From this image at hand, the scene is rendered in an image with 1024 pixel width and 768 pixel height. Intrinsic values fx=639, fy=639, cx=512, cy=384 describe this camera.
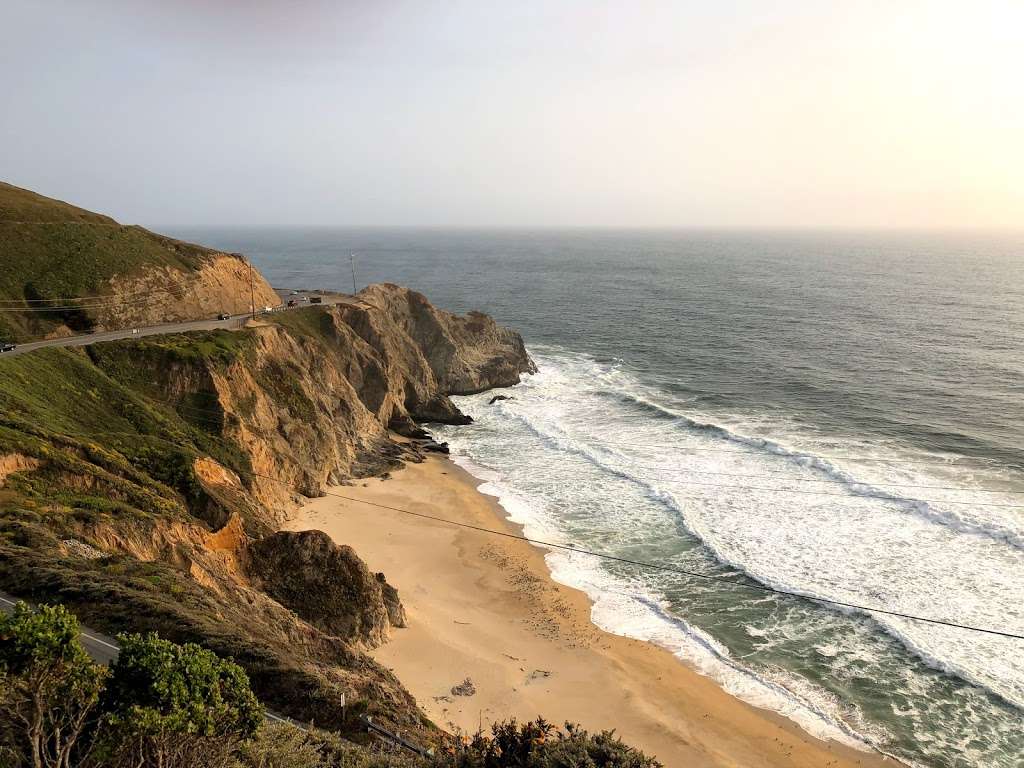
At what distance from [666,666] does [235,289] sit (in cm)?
5254

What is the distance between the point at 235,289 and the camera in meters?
62.3

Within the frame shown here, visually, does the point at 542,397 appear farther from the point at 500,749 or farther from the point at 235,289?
the point at 500,749

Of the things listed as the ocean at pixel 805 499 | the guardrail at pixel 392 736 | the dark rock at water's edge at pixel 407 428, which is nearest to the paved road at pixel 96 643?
the guardrail at pixel 392 736

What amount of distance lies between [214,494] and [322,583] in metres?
7.34

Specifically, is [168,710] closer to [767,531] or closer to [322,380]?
[767,531]

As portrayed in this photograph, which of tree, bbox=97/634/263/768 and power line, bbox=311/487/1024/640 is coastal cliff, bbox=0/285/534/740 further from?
power line, bbox=311/487/1024/640

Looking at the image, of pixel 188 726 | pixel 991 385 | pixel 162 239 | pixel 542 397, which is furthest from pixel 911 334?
pixel 188 726

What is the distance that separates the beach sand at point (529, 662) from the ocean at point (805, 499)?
1488mm

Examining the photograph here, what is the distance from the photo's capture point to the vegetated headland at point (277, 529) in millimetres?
20250

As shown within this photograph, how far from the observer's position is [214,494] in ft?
99.1

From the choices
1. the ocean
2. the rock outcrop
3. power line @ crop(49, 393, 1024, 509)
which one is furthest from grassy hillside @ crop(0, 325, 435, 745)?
the ocean

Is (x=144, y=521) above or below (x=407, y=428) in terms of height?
above

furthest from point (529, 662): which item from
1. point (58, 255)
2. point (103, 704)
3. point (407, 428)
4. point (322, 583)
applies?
point (58, 255)

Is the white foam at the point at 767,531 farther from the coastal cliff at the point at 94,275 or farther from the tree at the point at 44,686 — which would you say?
the coastal cliff at the point at 94,275
